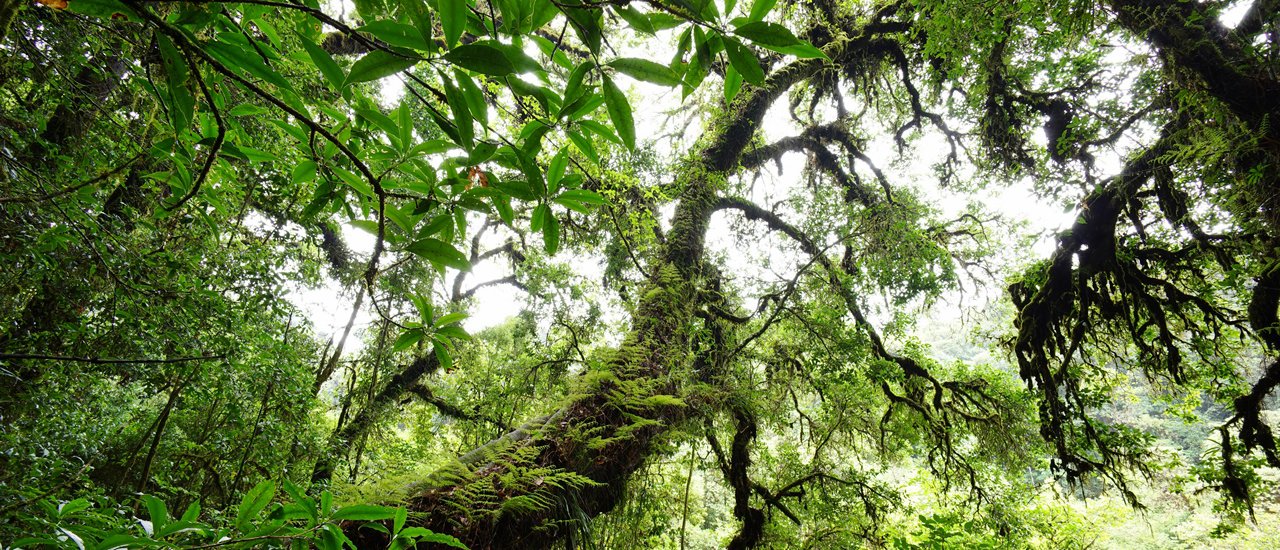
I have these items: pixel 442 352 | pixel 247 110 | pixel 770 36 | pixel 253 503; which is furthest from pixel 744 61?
pixel 253 503

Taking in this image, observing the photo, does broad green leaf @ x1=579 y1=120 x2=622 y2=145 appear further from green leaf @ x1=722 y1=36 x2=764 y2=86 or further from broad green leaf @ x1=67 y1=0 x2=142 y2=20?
broad green leaf @ x1=67 y1=0 x2=142 y2=20

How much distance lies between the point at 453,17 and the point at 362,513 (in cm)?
95

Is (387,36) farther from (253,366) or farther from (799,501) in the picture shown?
(799,501)

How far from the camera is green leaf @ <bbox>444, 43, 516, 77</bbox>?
582 mm

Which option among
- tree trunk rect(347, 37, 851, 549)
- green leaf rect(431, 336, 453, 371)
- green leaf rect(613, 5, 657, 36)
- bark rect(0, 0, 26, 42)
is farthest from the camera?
tree trunk rect(347, 37, 851, 549)

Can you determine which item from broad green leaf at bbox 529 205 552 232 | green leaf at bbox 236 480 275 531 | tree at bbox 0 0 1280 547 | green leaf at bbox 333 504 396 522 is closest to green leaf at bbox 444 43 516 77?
tree at bbox 0 0 1280 547

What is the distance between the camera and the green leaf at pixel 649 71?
0.71m

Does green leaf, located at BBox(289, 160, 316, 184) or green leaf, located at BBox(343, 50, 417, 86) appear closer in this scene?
green leaf, located at BBox(343, 50, 417, 86)

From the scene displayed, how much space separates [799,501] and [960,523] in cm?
160

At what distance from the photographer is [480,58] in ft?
1.93

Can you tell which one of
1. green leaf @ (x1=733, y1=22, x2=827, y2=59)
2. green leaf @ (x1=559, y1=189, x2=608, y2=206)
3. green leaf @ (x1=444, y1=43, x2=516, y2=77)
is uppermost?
green leaf @ (x1=733, y1=22, x2=827, y2=59)

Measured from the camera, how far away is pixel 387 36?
62 cm

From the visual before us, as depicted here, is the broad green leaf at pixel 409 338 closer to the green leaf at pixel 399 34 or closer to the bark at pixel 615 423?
the green leaf at pixel 399 34

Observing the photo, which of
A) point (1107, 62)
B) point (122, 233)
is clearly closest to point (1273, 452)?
point (1107, 62)
